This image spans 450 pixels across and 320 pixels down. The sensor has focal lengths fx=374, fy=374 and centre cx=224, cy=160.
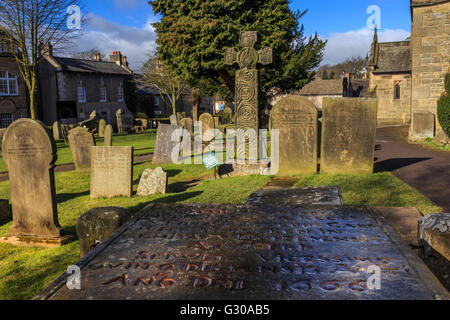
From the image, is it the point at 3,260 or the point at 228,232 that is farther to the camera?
the point at 3,260

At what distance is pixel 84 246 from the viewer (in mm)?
4652

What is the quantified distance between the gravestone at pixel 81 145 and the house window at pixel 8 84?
24936mm

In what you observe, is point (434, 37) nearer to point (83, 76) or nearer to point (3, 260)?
point (3, 260)

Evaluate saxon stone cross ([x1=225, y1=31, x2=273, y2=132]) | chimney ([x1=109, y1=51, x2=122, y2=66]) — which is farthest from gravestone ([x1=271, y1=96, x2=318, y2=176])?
chimney ([x1=109, y1=51, x2=122, y2=66])

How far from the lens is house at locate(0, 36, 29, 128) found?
32.7 metres

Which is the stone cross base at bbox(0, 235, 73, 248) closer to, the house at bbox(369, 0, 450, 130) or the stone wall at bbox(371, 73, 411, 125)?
the house at bbox(369, 0, 450, 130)

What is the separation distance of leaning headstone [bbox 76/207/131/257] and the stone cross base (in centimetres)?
151

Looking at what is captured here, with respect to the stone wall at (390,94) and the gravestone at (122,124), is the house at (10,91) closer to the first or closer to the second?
the gravestone at (122,124)

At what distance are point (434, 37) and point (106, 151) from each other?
50.3 feet

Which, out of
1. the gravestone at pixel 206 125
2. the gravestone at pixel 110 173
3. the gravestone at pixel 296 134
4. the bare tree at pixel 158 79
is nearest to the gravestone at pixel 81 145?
the gravestone at pixel 110 173

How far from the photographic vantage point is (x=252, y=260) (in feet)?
9.46

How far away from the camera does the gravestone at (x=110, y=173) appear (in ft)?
30.0

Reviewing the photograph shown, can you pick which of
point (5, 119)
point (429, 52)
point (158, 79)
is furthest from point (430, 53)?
point (5, 119)

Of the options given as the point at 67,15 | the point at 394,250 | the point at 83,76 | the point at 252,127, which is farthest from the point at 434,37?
the point at 83,76
